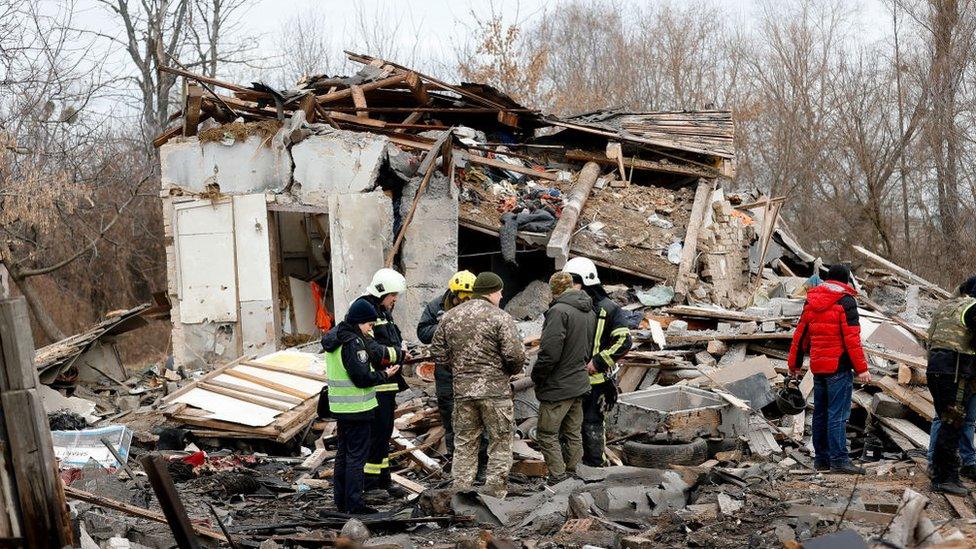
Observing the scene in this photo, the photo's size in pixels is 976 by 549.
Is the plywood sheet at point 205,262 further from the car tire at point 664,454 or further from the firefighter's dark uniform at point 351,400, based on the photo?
the car tire at point 664,454

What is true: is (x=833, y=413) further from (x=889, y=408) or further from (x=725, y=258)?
(x=725, y=258)

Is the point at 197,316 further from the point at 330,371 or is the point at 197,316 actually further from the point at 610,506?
the point at 610,506

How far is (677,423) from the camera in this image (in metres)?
9.41

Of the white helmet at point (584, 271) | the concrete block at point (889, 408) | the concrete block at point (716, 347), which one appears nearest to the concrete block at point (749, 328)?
the concrete block at point (716, 347)

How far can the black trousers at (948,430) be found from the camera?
7.56m

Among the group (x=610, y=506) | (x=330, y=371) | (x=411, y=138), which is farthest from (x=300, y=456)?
(x=411, y=138)

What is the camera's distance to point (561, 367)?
8.12 m

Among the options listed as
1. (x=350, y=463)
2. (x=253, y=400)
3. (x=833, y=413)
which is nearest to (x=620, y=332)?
(x=833, y=413)

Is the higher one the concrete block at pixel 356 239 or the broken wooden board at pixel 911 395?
the concrete block at pixel 356 239

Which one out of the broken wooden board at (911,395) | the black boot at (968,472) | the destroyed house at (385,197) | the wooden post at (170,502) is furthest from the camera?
the destroyed house at (385,197)

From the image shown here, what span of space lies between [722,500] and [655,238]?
9286 millimetres

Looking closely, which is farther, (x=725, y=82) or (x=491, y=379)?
(x=725, y=82)

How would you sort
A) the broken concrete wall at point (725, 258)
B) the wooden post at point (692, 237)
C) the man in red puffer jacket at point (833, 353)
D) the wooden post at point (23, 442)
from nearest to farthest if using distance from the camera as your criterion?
the wooden post at point (23, 442) < the man in red puffer jacket at point (833, 353) < the wooden post at point (692, 237) < the broken concrete wall at point (725, 258)

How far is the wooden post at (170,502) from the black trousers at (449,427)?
324 cm
